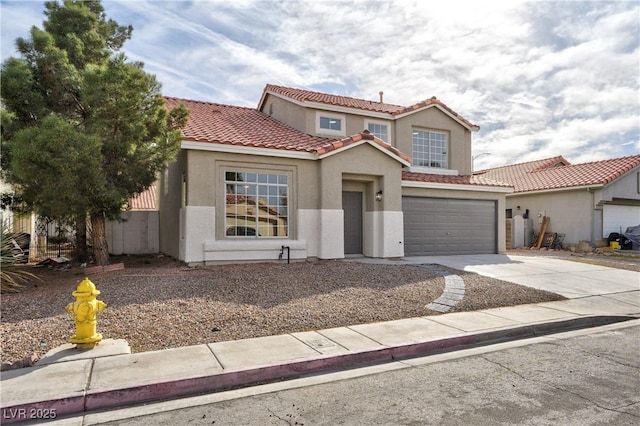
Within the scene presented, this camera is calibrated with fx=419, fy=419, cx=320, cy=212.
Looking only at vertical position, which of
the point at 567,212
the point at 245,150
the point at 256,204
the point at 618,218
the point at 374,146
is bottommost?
the point at 618,218

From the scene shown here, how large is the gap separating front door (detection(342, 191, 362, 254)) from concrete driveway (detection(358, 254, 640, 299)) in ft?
4.49

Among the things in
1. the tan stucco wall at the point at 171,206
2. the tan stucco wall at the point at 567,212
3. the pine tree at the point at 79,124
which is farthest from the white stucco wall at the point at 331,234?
the tan stucco wall at the point at 567,212

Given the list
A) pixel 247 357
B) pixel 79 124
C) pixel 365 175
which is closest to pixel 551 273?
pixel 365 175

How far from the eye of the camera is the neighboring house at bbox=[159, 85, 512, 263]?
1251 cm

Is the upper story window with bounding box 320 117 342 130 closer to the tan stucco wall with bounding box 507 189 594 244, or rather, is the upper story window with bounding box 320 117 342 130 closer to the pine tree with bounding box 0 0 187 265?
the pine tree with bounding box 0 0 187 265

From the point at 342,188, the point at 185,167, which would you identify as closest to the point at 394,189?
the point at 342,188

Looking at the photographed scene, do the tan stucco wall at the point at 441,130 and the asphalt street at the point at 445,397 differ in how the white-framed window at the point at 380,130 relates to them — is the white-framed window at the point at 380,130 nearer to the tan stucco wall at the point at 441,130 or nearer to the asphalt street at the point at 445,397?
the tan stucco wall at the point at 441,130

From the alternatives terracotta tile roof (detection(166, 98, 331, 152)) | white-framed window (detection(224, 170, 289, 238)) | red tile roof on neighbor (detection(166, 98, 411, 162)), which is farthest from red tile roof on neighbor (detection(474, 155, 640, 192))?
white-framed window (detection(224, 170, 289, 238))

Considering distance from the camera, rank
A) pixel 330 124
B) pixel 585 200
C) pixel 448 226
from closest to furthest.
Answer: pixel 330 124 < pixel 448 226 < pixel 585 200

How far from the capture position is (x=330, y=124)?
54.4 ft

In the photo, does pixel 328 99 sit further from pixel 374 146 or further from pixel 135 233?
pixel 135 233

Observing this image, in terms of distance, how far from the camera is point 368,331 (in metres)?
6.97

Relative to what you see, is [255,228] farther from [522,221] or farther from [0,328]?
[522,221]

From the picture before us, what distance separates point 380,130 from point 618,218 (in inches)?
568
